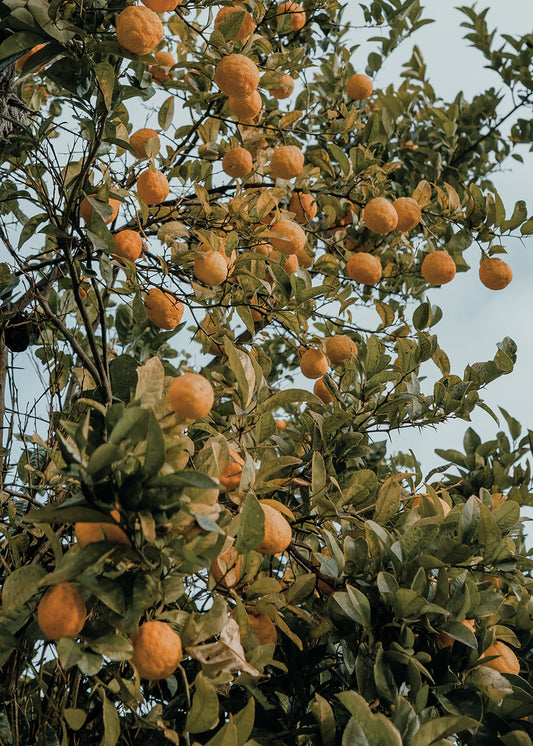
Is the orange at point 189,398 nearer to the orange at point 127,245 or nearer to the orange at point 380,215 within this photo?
the orange at point 127,245

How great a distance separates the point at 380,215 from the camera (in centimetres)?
185

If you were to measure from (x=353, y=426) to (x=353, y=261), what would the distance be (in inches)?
21.3

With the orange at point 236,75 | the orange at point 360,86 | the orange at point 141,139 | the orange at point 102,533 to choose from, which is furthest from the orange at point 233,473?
the orange at point 360,86

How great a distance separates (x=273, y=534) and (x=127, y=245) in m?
0.86

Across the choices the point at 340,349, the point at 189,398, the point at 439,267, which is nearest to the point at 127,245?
the point at 340,349

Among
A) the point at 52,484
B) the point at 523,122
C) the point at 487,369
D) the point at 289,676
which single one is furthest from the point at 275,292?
the point at 523,122

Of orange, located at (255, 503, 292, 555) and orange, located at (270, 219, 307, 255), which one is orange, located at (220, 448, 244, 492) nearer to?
orange, located at (255, 503, 292, 555)

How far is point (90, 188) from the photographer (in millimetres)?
1440

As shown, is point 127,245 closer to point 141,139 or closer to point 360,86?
point 141,139

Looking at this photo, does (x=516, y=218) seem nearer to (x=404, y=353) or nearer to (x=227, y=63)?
(x=404, y=353)

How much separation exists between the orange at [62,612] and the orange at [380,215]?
1.35m

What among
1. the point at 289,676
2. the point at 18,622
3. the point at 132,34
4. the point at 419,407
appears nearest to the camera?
the point at 18,622

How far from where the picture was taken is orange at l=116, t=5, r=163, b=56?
3.74ft

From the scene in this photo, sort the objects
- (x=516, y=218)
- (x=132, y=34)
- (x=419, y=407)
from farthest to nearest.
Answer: (x=516, y=218) < (x=419, y=407) < (x=132, y=34)
